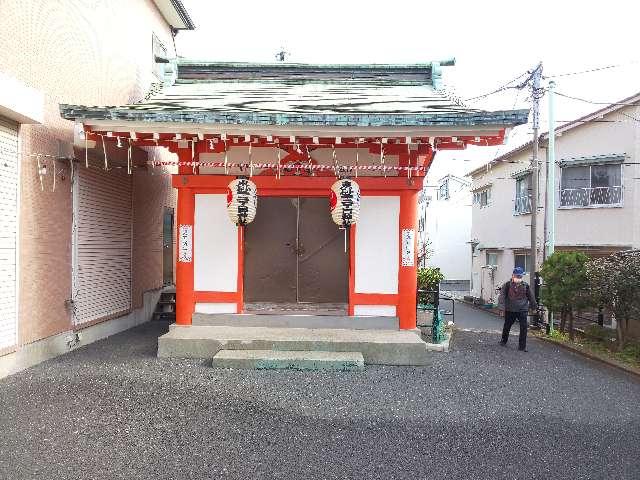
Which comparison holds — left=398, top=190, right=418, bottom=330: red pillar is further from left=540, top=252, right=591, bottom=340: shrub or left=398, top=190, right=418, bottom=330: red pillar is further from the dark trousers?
left=540, top=252, right=591, bottom=340: shrub

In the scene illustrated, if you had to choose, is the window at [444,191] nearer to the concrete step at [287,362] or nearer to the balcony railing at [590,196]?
the balcony railing at [590,196]

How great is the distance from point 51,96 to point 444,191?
30447mm

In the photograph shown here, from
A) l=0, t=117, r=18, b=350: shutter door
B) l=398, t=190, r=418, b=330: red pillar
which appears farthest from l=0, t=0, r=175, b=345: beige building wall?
l=398, t=190, r=418, b=330: red pillar

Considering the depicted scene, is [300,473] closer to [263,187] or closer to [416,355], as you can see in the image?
[416,355]

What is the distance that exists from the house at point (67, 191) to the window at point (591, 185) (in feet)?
49.8

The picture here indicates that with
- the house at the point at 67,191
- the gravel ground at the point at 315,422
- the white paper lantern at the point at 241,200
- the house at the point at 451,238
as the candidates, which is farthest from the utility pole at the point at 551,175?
the house at the point at 451,238

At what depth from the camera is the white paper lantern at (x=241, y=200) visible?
8.05 meters

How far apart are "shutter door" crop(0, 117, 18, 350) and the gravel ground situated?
87 cm

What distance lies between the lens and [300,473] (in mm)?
4043

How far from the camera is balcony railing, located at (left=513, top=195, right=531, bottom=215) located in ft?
66.3

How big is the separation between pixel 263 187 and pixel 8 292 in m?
4.53

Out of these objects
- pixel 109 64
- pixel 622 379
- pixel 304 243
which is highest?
pixel 109 64

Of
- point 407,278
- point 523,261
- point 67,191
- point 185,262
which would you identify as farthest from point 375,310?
point 523,261

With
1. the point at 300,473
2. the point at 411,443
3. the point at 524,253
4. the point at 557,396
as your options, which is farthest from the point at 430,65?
the point at 524,253
